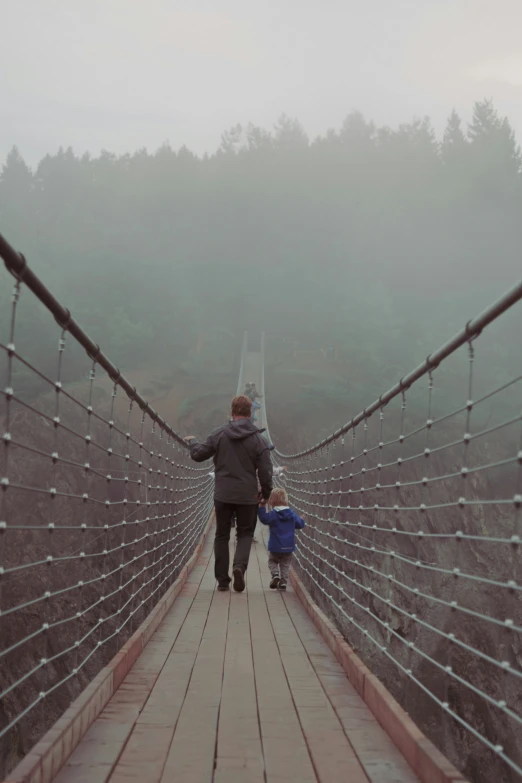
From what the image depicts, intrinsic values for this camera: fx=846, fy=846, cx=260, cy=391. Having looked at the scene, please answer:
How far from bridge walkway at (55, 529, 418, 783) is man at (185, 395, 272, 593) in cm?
123

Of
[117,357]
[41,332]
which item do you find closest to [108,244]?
[117,357]

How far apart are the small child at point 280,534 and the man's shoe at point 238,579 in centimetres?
33

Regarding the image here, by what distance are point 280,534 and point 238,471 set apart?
2.27 ft

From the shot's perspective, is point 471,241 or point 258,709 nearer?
point 258,709

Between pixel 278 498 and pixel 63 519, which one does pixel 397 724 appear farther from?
pixel 63 519

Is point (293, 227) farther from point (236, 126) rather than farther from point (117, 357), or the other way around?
point (117, 357)

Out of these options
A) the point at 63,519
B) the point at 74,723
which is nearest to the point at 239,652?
the point at 74,723

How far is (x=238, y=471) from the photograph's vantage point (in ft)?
18.1

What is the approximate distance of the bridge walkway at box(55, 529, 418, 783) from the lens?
83.5 inches

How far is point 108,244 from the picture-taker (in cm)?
4347

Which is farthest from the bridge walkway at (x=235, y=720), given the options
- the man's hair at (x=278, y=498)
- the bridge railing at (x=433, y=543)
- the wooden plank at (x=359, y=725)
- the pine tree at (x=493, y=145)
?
the pine tree at (x=493, y=145)

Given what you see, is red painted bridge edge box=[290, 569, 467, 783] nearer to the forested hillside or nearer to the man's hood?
the man's hood

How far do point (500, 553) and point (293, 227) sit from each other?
85.6ft

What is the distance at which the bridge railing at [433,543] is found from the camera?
3.71 m
